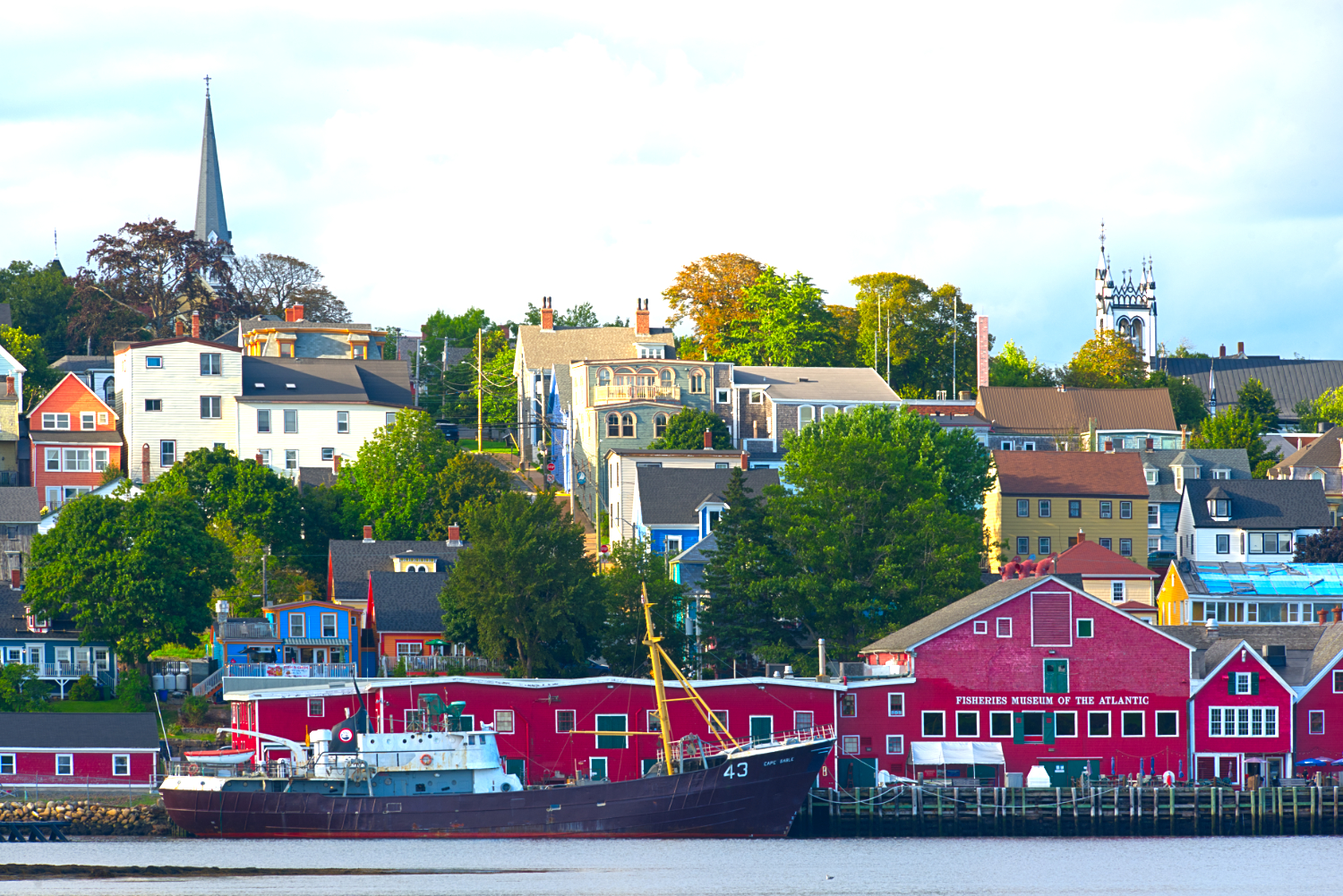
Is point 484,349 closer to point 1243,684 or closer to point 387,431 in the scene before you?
point 387,431

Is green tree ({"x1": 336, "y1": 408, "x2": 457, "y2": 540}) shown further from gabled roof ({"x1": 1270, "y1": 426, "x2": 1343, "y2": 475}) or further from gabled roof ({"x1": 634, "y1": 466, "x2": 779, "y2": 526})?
gabled roof ({"x1": 1270, "y1": 426, "x2": 1343, "y2": 475})

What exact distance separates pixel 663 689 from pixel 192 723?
1885 centimetres

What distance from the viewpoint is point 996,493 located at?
340ft

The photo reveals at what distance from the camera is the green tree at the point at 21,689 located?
71750 mm

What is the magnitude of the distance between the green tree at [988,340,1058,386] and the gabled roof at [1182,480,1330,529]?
29.2m

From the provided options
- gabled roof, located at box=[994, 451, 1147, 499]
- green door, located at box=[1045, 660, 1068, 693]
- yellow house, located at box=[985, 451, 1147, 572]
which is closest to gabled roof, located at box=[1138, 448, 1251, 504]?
gabled roof, located at box=[994, 451, 1147, 499]

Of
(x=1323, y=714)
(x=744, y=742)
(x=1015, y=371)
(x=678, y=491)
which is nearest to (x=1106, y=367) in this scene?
(x=1015, y=371)

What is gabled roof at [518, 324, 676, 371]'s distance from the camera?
126 m

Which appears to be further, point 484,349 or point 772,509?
point 484,349

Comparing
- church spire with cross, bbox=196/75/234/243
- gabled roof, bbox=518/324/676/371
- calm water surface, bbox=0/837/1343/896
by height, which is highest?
church spire with cross, bbox=196/75/234/243

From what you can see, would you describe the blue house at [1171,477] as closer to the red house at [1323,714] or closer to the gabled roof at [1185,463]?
the gabled roof at [1185,463]

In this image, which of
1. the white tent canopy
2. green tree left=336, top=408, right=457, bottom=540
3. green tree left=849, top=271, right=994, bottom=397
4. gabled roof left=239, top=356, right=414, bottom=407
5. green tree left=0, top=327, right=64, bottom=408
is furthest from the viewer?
green tree left=849, top=271, right=994, bottom=397

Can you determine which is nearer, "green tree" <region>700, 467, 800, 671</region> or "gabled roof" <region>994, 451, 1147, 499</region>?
"green tree" <region>700, 467, 800, 671</region>

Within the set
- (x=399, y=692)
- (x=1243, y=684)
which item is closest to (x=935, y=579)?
(x=1243, y=684)
